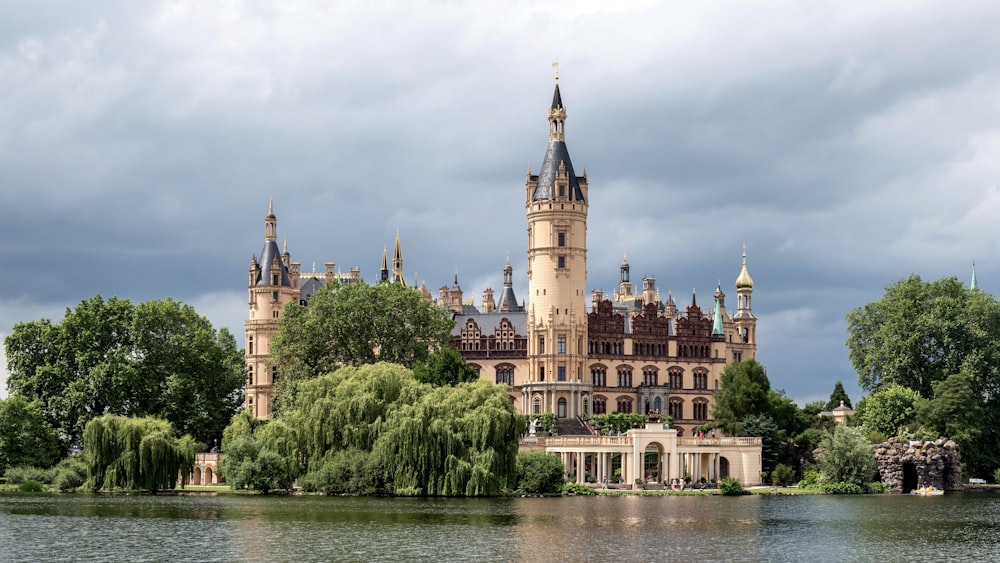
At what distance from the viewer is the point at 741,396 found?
110m

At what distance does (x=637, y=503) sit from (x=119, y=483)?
1030 inches

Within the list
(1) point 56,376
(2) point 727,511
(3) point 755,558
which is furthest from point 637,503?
(1) point 56,376

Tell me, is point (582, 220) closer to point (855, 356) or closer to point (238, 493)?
point (855, 356)

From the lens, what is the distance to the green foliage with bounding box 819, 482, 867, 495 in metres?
92.2

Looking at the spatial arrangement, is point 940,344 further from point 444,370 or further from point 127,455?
point 127,455

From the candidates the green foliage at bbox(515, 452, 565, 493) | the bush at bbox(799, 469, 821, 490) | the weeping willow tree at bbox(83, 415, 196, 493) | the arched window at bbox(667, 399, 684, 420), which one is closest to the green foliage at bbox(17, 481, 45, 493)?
the weeping willow tree at bbox(83, 415, 196, 493)

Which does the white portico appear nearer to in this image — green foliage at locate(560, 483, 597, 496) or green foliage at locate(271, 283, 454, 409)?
green foliage at locate(560, 483, 597, 496)

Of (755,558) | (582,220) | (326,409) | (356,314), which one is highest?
(582,220)

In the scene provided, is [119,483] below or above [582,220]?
below

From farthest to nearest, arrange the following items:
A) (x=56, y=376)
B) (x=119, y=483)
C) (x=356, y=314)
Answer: (x=356, y=314), (x=56, y=376), (x=119, y=483)

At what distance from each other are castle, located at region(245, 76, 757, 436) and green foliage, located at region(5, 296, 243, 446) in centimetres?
1940

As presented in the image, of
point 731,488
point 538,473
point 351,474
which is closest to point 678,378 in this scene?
point 731,488

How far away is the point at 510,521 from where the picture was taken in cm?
5994

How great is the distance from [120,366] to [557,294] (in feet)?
131
